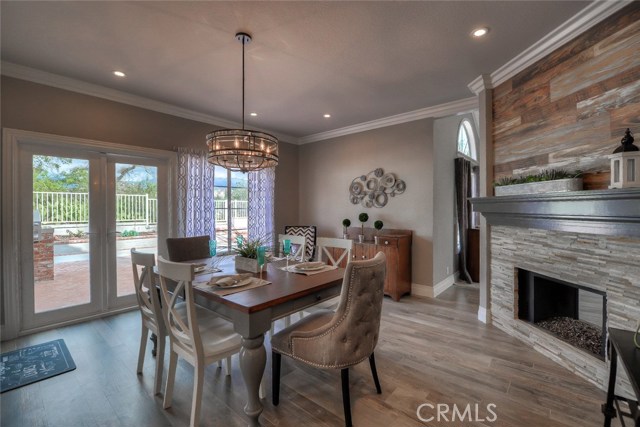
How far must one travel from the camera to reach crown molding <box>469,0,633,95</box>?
1992mm

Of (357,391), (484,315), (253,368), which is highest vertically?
(253,368)

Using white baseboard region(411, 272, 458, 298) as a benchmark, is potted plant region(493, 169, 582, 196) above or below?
above

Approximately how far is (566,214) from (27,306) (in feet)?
16.8

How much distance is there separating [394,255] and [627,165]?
101 inches

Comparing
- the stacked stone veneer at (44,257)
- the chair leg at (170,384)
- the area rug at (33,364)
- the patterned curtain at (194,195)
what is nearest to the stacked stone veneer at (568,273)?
the chair leg at (170,384)

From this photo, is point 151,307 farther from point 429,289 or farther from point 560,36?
point 560,36

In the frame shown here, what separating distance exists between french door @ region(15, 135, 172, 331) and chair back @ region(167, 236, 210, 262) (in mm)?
943

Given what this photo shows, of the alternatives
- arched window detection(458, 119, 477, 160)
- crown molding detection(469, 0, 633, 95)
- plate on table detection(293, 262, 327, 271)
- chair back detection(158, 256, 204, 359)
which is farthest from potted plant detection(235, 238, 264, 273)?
arched window detection(458, 119, 477, 160)

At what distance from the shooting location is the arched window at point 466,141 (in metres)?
5.18

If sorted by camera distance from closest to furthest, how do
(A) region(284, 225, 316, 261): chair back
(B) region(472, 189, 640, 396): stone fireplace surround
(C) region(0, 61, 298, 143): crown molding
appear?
(B) region(472, 189, 640, 396): stone fireplace surround, (C) region(0, 61, 298, 143): crown molding, (A) region(284, 225, 316, 261): chair back

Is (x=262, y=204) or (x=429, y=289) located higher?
(x=262, y=204)

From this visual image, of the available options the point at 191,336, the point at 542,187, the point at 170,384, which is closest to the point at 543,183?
the point at 542,187

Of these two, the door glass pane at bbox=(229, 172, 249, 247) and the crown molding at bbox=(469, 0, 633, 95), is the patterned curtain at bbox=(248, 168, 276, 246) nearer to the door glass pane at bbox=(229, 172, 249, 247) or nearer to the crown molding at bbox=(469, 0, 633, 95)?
the door glass pane at bbox=(229, 172, 249, 247)

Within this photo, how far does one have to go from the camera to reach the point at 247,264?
236cm
